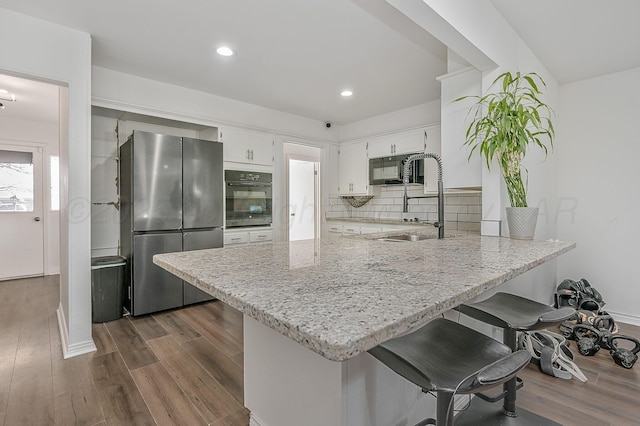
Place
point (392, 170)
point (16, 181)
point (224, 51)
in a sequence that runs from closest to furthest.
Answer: point (224, 51), point (392, 170), point (16, 181)

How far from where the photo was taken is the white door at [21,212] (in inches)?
183

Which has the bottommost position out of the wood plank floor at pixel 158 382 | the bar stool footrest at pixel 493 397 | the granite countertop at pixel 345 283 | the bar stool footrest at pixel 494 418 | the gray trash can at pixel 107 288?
the wood plank floor at pixel 158 382

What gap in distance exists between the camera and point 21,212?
475 centimetres

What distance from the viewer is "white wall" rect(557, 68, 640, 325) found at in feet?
9.91

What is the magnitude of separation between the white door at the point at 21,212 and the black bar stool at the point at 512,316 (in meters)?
6.12

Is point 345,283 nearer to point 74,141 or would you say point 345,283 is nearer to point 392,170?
point 74,141

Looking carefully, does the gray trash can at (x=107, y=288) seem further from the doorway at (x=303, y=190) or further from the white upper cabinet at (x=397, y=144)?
the white upper cabinet at (x=397, y=144)

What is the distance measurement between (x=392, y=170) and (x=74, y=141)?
3.52m

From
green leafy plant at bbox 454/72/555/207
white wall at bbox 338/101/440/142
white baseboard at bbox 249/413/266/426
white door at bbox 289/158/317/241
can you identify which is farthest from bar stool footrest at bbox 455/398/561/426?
white door at bbox 289/158/317/241

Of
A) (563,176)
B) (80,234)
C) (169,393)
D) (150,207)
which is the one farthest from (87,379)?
(563,176)

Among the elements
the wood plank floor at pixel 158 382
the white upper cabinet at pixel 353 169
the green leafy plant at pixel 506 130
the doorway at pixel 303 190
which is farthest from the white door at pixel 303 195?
the green leafy plant at pixel 506 130

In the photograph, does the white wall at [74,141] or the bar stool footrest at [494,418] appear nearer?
the bar stool footrest at [494,418]

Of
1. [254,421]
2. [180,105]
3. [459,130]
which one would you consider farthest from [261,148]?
[254,421]

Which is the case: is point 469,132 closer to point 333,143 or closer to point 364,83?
point 364,83
